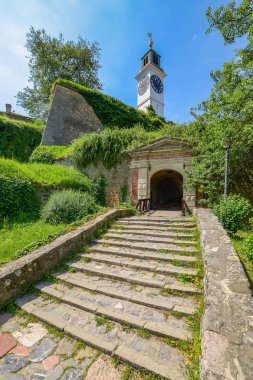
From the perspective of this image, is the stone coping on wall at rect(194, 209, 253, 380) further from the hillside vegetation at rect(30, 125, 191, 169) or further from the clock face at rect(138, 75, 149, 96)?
the clock face at rect(138, 75, 149, 96)

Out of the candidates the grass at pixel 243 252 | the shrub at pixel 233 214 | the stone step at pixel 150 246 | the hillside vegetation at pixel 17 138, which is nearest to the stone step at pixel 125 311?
the grass at pixel 243 252

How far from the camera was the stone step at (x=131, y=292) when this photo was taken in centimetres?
293

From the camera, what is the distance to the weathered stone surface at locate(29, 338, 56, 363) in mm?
2393

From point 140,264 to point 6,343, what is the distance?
251 cm

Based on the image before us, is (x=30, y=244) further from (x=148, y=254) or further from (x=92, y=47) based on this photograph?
(x=92, y=47)

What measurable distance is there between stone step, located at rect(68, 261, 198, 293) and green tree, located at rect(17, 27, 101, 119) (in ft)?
75.0

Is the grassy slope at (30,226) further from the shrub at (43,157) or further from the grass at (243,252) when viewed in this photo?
the grass at (243,252)

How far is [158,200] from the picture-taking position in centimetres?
1316

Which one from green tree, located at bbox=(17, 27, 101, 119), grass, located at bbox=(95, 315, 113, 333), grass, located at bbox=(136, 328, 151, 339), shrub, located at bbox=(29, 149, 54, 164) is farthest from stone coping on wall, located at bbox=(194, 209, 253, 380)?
green tree, located at bbox=(17, 27, 101, 119)

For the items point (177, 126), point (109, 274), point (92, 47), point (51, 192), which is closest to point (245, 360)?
point (109, 274)

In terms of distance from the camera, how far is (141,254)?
4.59m

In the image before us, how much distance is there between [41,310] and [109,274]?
1.32 meters

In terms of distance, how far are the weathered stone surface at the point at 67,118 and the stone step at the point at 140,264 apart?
42.0 ft

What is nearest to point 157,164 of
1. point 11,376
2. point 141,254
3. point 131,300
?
point 141,254
